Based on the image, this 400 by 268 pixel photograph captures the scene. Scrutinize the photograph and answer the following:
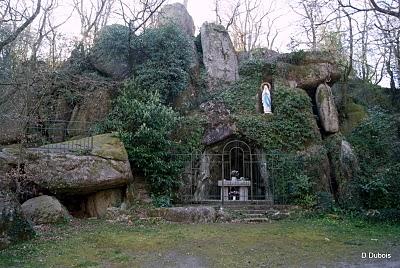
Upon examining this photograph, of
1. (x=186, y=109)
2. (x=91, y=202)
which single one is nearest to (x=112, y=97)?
(x=186, y=109)

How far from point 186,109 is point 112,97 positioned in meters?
2.80

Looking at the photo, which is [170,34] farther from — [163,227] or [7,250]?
[7,250]

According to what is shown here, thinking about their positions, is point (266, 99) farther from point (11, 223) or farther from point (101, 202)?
point (11, 223)

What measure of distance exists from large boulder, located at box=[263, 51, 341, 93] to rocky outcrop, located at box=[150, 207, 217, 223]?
266 inches

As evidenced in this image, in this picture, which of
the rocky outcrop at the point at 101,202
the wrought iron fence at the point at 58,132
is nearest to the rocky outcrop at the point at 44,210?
the rocky outcrop at the point at 101,202

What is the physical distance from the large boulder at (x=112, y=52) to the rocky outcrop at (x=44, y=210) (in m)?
6.68

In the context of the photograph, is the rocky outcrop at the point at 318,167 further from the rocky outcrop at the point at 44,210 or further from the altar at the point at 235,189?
the rocky outcrop at the point at 44,210

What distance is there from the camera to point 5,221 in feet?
21.5

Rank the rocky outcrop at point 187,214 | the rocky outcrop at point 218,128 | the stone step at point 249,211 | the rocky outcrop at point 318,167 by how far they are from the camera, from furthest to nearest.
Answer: the rocky outcrop at point 218,128
the rocky outcrop at point 318,167
the stone step at point 249,211
the rocky outcrop at point 187,214

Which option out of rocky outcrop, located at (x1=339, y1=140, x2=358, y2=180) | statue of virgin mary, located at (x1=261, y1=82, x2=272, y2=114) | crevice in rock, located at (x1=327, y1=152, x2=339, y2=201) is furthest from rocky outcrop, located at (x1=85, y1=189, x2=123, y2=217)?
rocky outcrop, located at (x1=339, y1=140, x2=358, y2=180)

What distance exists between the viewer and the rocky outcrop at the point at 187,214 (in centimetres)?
1008

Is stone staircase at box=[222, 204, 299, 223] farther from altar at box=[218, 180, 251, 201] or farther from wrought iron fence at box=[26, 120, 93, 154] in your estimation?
wrought iron fence at box=[26, 120, 93, 154]

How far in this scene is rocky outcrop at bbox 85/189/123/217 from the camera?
1068 cm

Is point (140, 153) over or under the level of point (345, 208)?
over
